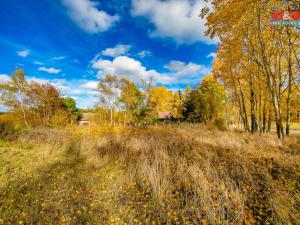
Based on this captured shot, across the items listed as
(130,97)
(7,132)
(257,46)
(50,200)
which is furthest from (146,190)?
(130,97)

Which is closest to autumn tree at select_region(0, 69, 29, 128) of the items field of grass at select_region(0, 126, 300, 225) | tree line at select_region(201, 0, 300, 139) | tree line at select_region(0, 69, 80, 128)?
tree line at select_region(0, 69, 80, 128)

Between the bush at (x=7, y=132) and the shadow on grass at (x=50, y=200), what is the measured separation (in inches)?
205

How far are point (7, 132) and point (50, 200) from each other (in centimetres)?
741

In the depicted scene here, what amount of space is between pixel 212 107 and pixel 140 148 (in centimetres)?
1743

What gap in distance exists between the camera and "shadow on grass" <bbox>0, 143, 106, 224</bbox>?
7.95 ft

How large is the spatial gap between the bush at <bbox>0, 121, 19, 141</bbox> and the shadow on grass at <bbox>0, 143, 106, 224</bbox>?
205 inches

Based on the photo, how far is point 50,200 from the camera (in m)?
2.90

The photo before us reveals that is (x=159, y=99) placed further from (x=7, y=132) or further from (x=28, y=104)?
(x=7, y=132)

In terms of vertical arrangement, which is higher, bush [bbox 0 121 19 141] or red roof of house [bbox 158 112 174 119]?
red roof of house [bbox 158 112 174 119]

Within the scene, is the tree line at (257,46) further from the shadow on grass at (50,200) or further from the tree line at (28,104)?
the tree line at (28,104)

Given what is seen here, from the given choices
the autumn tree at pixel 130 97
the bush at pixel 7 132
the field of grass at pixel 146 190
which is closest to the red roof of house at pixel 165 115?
the autumn tree at pixel 130 97

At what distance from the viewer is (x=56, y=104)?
15516 millimetres

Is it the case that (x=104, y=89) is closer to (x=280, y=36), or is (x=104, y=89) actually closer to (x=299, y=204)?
(x=280, y=36)

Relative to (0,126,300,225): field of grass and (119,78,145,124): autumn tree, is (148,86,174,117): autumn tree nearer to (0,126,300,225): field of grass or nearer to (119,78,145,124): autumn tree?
(119,78,145,124): autumn tree
